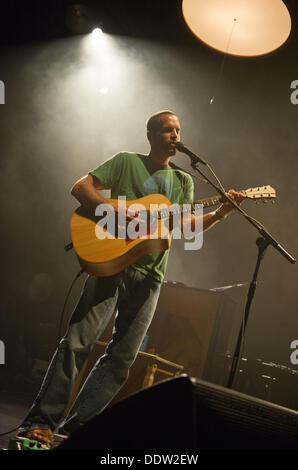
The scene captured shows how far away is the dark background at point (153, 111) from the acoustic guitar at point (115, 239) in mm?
2951

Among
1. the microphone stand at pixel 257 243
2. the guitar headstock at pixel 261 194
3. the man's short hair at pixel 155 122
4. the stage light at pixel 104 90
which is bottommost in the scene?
the microphone stand at pixel 257 243

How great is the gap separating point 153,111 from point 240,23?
303 centimetres

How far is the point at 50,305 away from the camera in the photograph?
611cm

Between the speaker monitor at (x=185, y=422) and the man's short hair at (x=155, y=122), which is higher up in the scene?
the man's short hair at (x=155, y=122)

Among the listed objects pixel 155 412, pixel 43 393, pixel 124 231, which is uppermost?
pixel 124 231

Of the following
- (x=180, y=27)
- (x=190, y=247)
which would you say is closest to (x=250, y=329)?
(x=190, y=247)

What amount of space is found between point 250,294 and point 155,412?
1473 mm

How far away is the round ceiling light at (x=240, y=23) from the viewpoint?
2.36 meters

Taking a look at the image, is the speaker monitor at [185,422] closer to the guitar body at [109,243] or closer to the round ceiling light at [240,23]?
the guitar body at [109,243]

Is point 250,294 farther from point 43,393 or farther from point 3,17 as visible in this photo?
point 3,17

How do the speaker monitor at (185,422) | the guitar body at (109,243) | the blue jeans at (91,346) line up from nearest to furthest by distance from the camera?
the speaker monitor at (185,422), the blue jeans at (91,346), the guitar body at (109,243)

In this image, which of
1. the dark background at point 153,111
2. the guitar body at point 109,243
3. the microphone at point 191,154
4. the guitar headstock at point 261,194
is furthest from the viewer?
the dark background at point 153,111

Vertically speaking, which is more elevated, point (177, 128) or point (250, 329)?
point (177, 128)

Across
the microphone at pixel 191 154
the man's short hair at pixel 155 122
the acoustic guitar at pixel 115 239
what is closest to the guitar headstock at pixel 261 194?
the acoustic guitar at pixel 115 239
